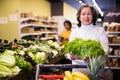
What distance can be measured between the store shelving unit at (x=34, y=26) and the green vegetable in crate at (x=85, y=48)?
19.5 feet

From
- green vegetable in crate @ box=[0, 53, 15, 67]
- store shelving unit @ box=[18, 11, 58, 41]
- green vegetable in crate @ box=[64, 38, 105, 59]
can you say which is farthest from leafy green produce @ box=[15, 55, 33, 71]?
store shelving unit @ box=[18, 11, 58, 41]

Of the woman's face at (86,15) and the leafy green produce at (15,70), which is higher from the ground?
the woman's face at (86,15)

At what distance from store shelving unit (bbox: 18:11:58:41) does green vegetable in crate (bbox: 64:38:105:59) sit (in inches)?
234

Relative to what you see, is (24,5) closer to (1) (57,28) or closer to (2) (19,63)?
(1) (57,28)

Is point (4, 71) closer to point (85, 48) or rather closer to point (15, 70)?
point (15, 70)

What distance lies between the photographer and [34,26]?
469 inches

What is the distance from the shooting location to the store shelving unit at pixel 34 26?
1056 cm

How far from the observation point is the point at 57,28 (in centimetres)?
1556

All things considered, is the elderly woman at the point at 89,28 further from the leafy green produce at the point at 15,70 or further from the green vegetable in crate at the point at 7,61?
the green vegetable in crate at the point at 7,61

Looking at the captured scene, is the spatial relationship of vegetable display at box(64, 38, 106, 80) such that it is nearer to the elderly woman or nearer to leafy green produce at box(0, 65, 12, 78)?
the elderly woman

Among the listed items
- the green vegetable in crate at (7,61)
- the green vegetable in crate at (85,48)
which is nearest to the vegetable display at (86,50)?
the green vegetable in crate at (85,48)

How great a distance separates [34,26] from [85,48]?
9.36m

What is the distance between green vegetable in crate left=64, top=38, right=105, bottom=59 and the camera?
2598mm

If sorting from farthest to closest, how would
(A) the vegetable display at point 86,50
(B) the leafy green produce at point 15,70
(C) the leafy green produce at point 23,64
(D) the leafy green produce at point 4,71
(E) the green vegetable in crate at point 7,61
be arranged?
(C) the leafy green produce at point 23,64
(E) the green vegetable in crate at point 7,61
(B) the leafy green produce at point 15,70
(D) the leafy green produce at point 4,71
(A) the vegetable display at point 86,50
